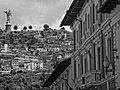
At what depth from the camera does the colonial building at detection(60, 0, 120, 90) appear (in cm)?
2128

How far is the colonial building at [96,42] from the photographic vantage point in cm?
2128

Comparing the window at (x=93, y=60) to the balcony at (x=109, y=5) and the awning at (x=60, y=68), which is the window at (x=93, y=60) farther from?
the awning at (x=60, y=68)

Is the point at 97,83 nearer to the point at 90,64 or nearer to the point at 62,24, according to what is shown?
the point at 90,64

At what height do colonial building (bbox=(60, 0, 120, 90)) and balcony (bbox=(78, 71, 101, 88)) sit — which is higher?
colonial building (bbox=(60, 0, 120, 90))

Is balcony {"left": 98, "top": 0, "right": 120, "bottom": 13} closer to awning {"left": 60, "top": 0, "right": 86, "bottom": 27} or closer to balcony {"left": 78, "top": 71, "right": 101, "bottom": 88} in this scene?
balcony {"left": 78, "top": 71, "right": 101, "bottom": 88}

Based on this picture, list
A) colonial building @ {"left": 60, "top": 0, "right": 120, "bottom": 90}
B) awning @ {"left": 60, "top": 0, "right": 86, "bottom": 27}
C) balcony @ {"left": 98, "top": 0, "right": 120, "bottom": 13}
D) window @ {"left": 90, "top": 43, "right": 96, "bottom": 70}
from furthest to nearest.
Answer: awning @ {"left": 60, "top": 0, "right": 86, "bottom": 27} < window @ {"left": 90, "top": 43, "right": 96, "bottom": 70} < colonial building @ {"left": 60, "top": 0, "right": 120, "bottom": 90} < balcony @ {"left": 98, "top": 0, "right": 120, "bottom": 13}

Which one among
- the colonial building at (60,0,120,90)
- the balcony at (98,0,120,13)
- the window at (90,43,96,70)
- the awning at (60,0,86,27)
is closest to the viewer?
the balcony at (98,0,120,13)

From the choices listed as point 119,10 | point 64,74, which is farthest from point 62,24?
point 119,10

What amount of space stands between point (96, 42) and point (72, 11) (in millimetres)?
8418

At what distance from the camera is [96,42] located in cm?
2938

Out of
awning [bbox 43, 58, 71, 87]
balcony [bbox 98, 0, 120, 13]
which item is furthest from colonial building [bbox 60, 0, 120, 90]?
awning [bbox 43, 58, 71, 87]

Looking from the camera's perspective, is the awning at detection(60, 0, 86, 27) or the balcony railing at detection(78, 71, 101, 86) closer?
the balcony railing at detection(78, 71, 101, 86)

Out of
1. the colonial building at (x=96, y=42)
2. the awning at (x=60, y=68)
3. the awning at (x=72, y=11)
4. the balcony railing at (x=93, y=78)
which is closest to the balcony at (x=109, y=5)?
the colonial building at (x=96, y=42)

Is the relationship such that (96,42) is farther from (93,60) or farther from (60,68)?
(60,68)
